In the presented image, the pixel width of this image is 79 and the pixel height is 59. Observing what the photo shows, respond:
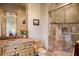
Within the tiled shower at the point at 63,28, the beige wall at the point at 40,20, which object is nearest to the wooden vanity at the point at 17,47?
the beige wall at the point at 40,20

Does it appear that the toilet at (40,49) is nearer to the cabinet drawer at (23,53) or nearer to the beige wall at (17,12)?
the cabinet drawer at (23,53)

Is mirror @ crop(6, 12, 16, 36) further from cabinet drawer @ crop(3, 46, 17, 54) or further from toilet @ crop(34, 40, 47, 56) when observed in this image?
toilet @ crop(34, 40, 47, 56)

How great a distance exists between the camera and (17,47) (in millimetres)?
1805

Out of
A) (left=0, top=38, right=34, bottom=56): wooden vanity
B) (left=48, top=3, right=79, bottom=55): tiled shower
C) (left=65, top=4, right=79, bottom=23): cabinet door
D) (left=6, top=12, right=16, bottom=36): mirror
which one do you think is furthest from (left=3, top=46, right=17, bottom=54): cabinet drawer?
(left=65, top=4, right=79, bottom=23): cabinet door

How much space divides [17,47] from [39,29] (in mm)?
354

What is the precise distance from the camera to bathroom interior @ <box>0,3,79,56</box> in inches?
70.6

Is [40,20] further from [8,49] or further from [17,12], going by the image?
[8,49]

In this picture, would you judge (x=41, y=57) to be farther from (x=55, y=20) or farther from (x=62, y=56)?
(x=55, y=20)

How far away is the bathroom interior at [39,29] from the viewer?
1794 millimetres

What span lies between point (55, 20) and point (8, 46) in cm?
66

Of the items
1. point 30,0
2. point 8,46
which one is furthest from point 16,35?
point 30,0

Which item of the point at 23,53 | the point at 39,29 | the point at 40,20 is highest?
the point at 40,20

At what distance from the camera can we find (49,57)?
1830 mm

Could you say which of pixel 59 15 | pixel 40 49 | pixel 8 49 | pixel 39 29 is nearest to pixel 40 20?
pixel 39 29
